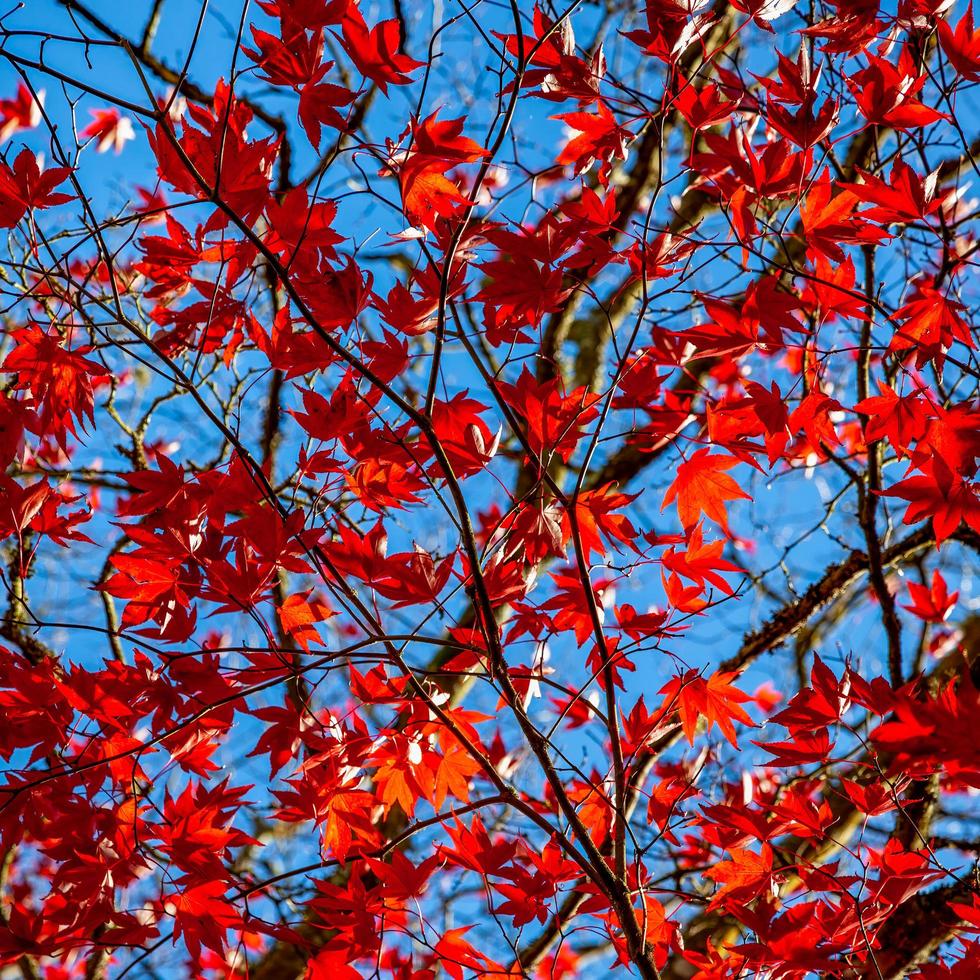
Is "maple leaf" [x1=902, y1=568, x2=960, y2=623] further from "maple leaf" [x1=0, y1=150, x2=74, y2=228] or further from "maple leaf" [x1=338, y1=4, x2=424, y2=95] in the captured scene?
"maple leaf" [x1=0, y1=150, x2=74, y2=228]

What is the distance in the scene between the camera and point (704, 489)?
1.61m

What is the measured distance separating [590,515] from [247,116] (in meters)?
0.94

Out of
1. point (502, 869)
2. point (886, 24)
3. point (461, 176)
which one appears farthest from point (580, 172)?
point (461, 176)

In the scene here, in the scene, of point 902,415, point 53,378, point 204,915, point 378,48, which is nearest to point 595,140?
point 378,48

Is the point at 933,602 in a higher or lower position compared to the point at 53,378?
lower

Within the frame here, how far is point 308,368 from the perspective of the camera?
1561 millimetres

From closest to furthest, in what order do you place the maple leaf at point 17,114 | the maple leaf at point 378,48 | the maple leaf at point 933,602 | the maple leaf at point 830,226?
the maple leaf at point 378,48
the maple leaf at point 830,226
the maple leaf at point 933,602
the maple leaf at point 17,114

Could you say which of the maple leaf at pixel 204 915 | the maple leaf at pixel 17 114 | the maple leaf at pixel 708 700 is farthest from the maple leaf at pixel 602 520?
the maple leaf at pixel 17 114

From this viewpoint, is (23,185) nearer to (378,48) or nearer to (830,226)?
(378,48)

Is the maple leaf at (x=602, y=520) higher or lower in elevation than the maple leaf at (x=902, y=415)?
higher

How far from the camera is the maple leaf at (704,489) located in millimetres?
1586

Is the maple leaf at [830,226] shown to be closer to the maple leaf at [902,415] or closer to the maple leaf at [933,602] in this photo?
the maple leaf at [902,415]

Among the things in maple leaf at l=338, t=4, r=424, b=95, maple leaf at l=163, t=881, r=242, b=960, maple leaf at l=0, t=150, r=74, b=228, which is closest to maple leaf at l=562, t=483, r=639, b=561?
maple leaf at l=338, t=4, r=424, b=95

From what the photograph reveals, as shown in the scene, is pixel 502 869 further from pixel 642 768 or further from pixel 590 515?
pixel 642 768
